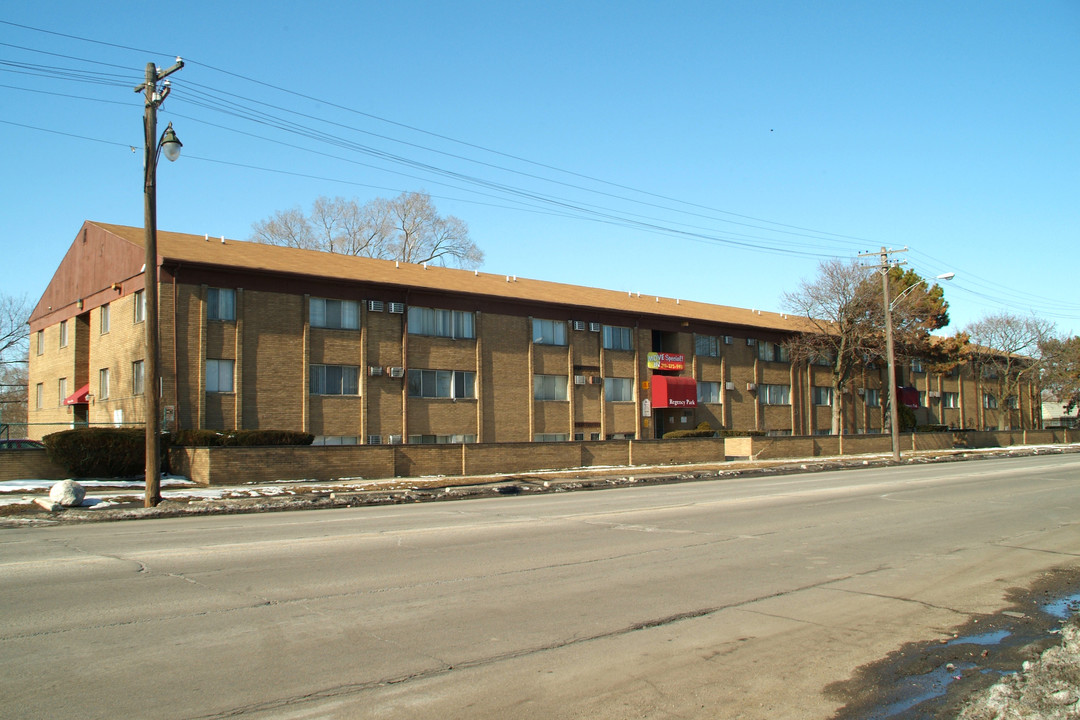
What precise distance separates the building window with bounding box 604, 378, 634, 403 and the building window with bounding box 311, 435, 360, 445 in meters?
14.0

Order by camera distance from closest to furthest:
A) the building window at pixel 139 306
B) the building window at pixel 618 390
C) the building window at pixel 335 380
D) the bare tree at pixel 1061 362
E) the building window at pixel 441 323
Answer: the building window at pixel 139 306, the building window at pixel 335 380, the building window at pixel 441 323, the building window at pixel 618 390, the bare tree at pixel 1061 362

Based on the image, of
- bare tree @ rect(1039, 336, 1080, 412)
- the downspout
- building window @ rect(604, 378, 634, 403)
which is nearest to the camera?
the downspout

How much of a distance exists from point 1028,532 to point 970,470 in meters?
18.3

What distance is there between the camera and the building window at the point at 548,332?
1534 inches

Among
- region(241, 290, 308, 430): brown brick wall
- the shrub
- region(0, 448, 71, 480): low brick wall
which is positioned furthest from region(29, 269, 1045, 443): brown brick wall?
region(0, 448, 71, 480): low brick wall

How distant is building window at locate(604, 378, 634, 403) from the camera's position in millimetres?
41719

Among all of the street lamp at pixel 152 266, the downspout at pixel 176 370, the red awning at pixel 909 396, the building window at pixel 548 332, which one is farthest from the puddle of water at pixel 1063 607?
the red awning at pixel 909 396

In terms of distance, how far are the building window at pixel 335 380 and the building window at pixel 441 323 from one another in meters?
3.21

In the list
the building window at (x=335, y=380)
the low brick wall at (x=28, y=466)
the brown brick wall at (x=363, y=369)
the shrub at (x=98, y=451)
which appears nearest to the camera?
the low brick wall at (x=28, y=466)

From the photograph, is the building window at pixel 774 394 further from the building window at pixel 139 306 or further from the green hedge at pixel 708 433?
the building window at pixel 139 306

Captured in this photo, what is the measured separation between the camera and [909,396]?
60156 mm

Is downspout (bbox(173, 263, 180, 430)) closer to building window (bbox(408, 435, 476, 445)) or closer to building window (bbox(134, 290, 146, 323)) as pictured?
building window (bbox(134, 290, 146, 323))

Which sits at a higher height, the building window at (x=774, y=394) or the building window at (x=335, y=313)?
the building window at (x=335, y=313)

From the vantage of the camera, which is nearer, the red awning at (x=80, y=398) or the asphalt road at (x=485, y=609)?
the asphalt road at (x=485, y=609)
